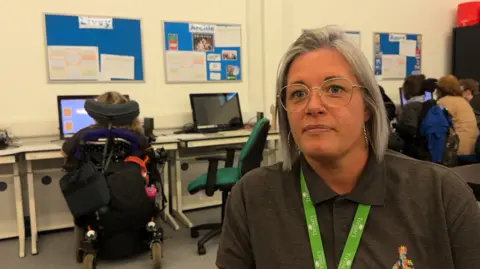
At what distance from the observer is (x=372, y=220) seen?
97 centimetres

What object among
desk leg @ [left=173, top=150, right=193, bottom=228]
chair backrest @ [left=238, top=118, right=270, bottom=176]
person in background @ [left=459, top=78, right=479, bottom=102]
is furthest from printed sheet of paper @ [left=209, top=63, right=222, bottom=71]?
person in background @ [left=459, top=78, right=479, bottom=102]

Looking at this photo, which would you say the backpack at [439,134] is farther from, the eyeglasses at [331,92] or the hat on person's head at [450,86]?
the eyeglasses at [331,92]

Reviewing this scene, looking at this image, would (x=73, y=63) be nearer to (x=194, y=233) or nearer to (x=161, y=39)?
(x=161, y=39)

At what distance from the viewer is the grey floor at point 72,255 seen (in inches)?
112

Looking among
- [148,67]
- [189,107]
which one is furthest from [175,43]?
[189,107]

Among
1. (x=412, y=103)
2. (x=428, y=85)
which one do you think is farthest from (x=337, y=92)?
(x=428, y=85)

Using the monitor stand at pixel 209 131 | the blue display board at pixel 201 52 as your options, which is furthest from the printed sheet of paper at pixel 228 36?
the monitor stand at pixel 209 131

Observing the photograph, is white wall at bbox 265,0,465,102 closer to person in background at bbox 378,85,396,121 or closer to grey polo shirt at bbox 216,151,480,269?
person in background at bbox 378,85,396,121

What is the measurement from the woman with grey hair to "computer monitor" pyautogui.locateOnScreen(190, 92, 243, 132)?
2.89 metres

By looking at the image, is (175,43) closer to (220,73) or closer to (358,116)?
(220,73)

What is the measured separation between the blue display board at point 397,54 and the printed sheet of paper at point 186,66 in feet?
7.68

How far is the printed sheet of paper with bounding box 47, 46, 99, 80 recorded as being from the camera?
3.54m

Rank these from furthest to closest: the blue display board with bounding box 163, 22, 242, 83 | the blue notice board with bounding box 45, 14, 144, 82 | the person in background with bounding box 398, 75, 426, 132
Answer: the person in background with bounding box 398, 75, 426, 132
the blue display board with bounding box 163, 22, 242, 83
the blue notice board with bounding box 45, 14, 144, 82

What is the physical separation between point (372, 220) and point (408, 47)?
5.07 m
